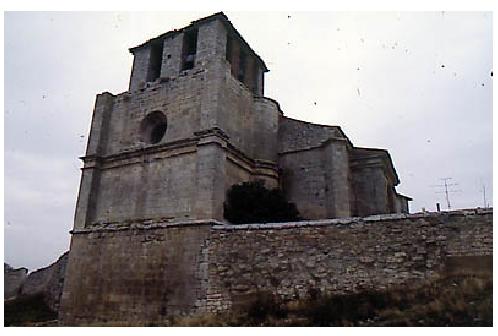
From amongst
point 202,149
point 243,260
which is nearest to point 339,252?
point 243,260

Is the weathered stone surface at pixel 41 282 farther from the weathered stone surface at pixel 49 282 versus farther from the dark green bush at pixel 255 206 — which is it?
the dark green bush at pixel 255 206

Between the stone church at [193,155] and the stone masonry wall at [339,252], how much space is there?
1.80 m

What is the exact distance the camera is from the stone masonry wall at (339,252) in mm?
10172

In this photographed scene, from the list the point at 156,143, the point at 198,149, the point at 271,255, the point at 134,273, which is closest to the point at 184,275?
the point at 134,273

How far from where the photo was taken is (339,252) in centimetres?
1091

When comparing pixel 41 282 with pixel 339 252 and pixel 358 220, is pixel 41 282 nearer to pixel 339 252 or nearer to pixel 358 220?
pixel 339 252

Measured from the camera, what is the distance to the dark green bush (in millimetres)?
13914

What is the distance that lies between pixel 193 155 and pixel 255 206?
258cm

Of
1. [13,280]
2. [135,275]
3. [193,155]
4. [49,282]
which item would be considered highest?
[193,155]

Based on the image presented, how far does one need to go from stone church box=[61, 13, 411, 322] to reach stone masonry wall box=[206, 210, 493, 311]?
5.90 feet

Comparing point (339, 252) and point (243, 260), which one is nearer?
point (339, 252)

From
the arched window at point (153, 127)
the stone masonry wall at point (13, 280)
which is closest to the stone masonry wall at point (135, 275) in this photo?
the arched window at point (153, 127)

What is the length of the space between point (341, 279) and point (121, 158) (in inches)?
357

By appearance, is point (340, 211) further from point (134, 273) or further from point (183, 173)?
point (134, 273)
